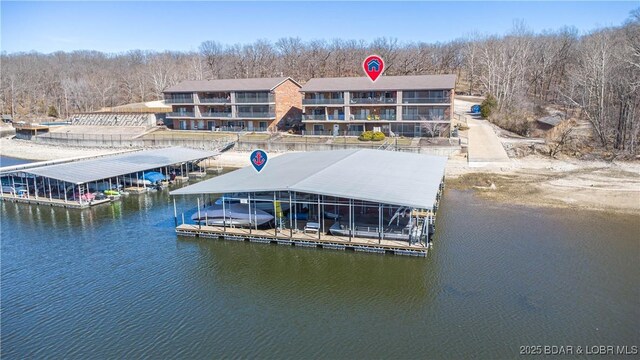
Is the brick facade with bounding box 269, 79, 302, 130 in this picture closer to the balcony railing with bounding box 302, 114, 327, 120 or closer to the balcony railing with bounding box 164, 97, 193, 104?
the balcony railing with bounding box 302, 114, 327, 120

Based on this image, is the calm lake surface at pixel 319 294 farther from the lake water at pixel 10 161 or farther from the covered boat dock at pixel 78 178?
the lake water at pixel 10 161

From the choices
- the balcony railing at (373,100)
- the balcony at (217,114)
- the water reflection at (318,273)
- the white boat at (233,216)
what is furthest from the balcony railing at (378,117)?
the water reflection at (318,273)

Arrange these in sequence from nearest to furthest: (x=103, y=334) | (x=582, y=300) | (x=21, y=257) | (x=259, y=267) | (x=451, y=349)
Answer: (x=451, y=349)
(x=103, y=334)
(x=582, y=300)
(x=259, y=267)
(x=21, y=257)

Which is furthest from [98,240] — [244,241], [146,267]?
[244,241]

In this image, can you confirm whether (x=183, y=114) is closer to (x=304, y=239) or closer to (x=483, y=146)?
(x=483, y=146)

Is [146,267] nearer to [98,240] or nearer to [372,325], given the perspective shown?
[98,240]

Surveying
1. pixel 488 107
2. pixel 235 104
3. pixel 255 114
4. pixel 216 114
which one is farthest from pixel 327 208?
pixel 488 107

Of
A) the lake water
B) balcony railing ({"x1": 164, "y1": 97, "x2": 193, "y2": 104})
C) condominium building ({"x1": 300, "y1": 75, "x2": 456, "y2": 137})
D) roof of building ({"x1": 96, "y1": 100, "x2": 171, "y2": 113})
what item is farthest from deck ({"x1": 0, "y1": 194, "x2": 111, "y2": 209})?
roof of building ({"x1": 96, "y1": 100, "x2": 171, "y2": 113})

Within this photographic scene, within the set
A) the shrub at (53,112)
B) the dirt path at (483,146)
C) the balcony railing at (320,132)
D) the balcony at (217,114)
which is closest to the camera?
the dirt path at (483,146)
